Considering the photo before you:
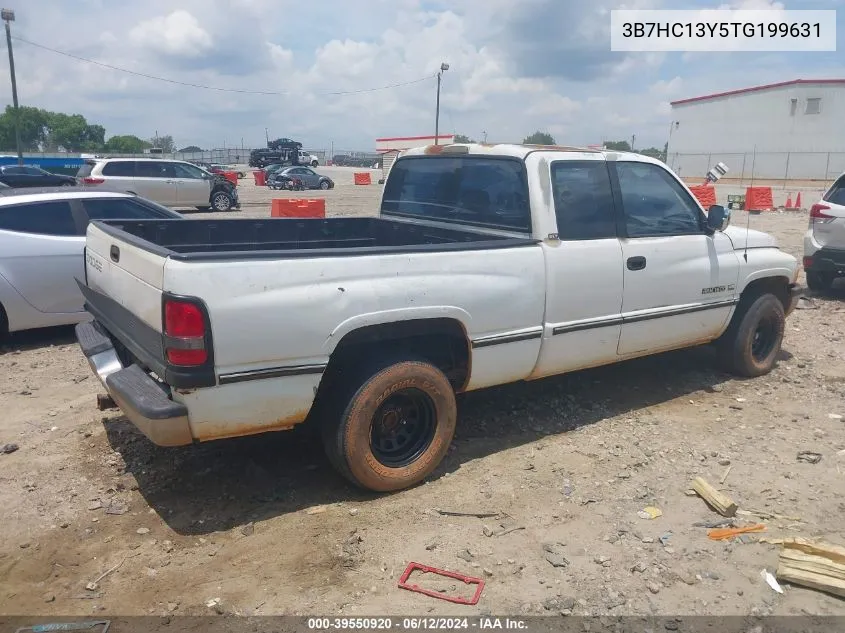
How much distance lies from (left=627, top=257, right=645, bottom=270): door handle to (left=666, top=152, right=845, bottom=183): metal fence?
41040 millimetres

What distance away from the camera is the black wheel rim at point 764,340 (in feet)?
20.0

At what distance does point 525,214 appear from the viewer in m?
4.47

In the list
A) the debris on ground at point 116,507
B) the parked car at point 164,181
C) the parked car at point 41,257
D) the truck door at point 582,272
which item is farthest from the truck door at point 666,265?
the parked car at point 164,181

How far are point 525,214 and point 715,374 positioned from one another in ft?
9.46

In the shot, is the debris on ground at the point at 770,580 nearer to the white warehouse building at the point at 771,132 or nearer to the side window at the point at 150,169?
the side window at the point at 150,169

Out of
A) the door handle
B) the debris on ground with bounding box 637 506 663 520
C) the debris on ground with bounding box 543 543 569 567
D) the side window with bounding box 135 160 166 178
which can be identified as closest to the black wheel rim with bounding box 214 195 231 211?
the side window with bounding box 135 160 166 178

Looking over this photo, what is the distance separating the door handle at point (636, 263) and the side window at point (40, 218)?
5.33 m

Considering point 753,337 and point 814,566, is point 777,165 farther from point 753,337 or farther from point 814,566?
point 814,566

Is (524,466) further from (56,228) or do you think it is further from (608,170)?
(56,228)

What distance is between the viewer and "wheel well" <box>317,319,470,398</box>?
3.69 meters

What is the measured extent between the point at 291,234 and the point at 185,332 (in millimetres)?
2421

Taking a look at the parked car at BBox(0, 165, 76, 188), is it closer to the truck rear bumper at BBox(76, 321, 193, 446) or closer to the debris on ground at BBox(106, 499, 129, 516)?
the truck rear bumper at BBox(76, 321, 193, 446)

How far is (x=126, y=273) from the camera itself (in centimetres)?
367

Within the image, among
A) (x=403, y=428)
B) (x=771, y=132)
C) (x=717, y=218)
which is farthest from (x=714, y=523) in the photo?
(x=771, y=132)
